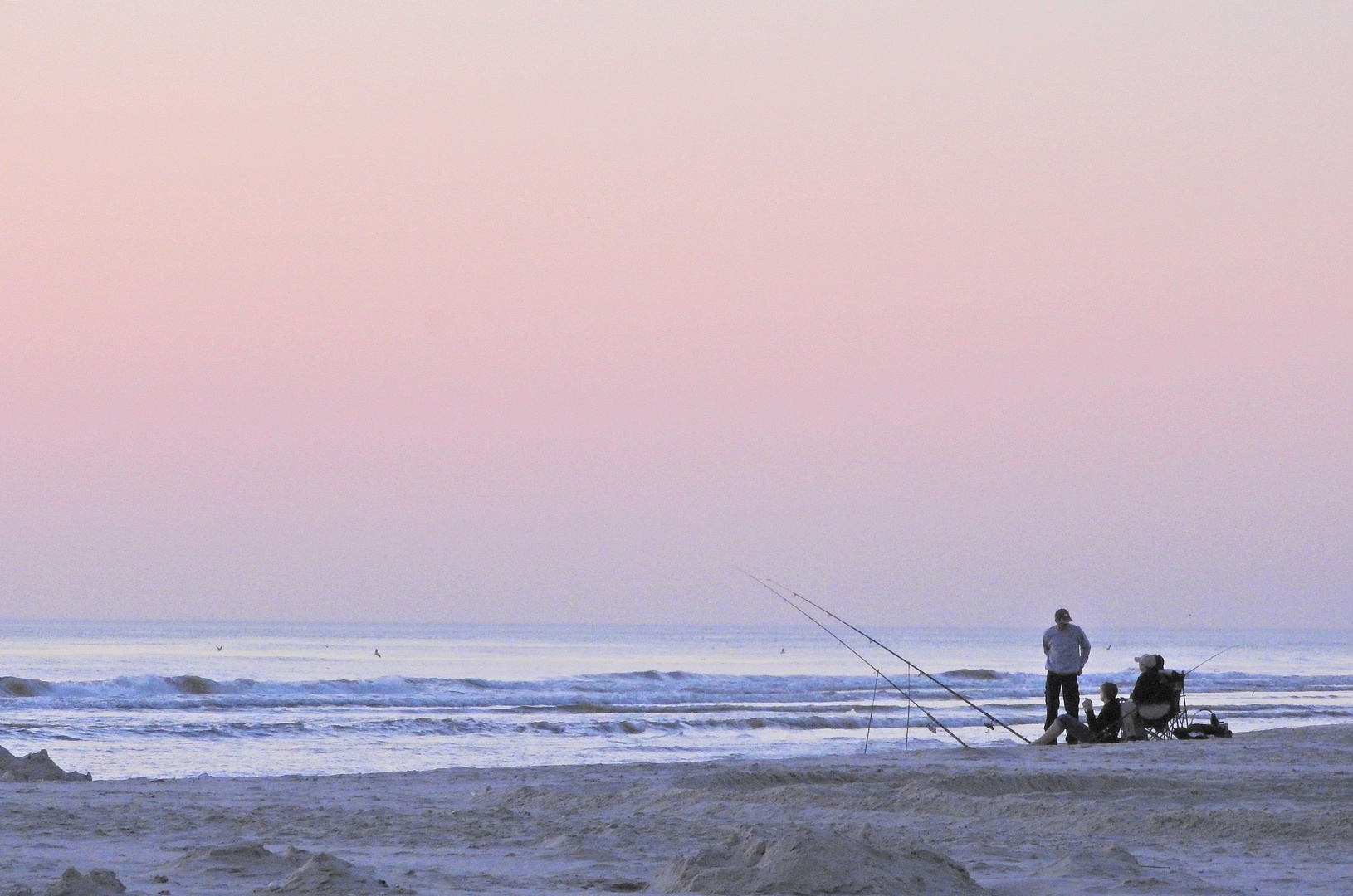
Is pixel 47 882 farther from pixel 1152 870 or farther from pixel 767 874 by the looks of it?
pixel 1152 870

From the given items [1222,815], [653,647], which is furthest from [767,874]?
[653,647]

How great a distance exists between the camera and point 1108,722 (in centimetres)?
1312

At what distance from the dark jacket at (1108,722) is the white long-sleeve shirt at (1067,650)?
15.9 inches

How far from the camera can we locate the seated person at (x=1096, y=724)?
12.6 meters

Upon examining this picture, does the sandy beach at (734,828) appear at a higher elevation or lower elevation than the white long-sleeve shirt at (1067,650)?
lower

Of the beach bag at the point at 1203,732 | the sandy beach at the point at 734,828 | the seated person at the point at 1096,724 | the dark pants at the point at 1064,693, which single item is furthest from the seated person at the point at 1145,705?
the sandy beach at the point at 734,828

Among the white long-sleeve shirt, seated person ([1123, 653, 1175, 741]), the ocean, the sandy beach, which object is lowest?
the ocean

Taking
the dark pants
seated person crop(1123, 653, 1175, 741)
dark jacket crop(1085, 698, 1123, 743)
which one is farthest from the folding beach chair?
the dark pants

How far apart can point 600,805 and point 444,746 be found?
10039mm

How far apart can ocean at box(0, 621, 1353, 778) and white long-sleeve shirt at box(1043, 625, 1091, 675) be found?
6.82 ft

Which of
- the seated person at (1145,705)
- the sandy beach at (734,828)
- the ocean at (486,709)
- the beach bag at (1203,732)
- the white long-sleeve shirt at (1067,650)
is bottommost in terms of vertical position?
the ocean at (486,709)

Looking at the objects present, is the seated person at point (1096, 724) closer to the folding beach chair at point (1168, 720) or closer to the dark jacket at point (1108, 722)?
the dark jacket at point (1108, 722)

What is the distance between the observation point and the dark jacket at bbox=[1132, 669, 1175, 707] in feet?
43.4

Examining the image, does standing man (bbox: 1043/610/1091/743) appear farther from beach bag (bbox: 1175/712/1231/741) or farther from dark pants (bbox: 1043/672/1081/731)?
beach bag (bbox: 1175/712/1231/741)
